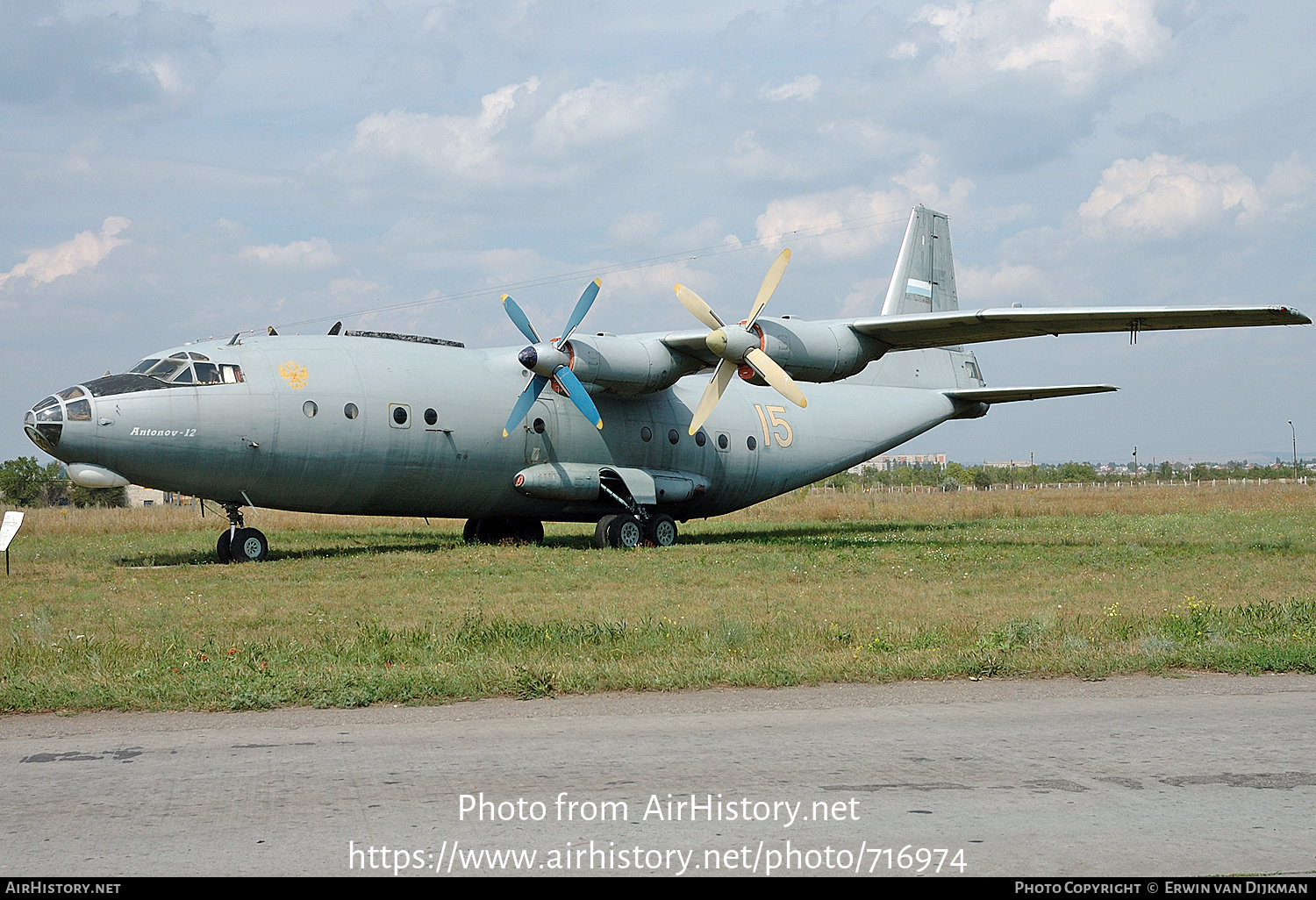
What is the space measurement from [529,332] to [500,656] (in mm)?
14713

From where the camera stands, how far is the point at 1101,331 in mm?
24031

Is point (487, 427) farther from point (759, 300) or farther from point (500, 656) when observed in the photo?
point (500, 656)

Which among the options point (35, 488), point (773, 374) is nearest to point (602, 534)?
point (773, 374)

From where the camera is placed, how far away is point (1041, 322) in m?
23.7

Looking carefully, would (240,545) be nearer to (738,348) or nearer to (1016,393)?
(738,348)

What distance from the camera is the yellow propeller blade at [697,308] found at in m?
24.7

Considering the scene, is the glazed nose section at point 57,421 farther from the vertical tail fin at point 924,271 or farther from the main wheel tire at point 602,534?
the vertical tail fin at point 924,271

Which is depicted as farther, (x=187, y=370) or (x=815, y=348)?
(x=815, y=348)

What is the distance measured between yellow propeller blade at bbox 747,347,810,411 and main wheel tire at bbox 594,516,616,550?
17.0 ft

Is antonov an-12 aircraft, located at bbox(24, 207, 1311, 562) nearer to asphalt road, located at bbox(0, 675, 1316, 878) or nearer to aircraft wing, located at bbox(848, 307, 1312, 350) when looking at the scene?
aircraft wing, located at bbox(848, 307, 1312, 350)

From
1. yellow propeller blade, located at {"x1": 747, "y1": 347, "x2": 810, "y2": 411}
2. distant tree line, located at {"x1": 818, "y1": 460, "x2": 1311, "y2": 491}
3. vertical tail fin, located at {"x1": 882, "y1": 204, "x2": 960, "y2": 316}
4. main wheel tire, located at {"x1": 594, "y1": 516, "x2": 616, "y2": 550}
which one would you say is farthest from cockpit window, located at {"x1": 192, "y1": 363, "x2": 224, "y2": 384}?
distant tree line, located at {"x1": 818, "y1": 460, "x2": 1311, "y2": 491}

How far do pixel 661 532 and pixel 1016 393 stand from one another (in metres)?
11.0

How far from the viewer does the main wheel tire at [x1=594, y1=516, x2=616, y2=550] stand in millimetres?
25656

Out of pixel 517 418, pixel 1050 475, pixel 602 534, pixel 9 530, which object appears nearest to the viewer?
pixel 9 530
